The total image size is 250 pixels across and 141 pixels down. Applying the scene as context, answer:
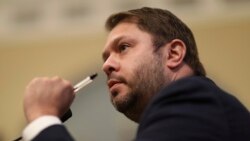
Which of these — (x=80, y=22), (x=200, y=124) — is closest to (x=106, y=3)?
(x=80, y=22)

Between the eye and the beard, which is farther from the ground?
the eye

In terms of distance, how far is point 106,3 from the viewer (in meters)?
2.44

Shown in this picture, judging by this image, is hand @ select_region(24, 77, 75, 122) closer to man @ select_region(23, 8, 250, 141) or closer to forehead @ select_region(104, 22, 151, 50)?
man @ select_region(23, 8, 250, 141)

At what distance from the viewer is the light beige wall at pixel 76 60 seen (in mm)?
2291

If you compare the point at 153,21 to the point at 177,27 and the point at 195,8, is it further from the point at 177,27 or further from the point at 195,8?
the point at 195,8

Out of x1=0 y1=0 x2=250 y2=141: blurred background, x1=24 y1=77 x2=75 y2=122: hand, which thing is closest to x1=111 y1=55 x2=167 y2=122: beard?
x1=24 y1=77 x2=75 y2=122: hand

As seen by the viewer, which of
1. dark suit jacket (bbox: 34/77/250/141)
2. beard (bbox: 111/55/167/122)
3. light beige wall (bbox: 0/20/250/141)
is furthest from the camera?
light beige wall (bbox: 0/20/250/141)

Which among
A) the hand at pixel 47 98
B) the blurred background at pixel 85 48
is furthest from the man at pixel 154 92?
the blurred background at pixel 85 48

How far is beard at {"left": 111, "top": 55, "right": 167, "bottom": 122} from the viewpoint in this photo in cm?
112

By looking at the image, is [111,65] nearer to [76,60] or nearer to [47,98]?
[47,98]

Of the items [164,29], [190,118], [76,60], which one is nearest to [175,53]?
[164,29]

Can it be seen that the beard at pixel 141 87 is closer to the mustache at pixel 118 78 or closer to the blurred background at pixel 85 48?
the mustache at pixel 118 78

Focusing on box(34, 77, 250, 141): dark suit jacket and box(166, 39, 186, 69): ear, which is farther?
box(166, 39, 186, 69): ear

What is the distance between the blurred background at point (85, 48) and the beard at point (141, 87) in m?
1.13
